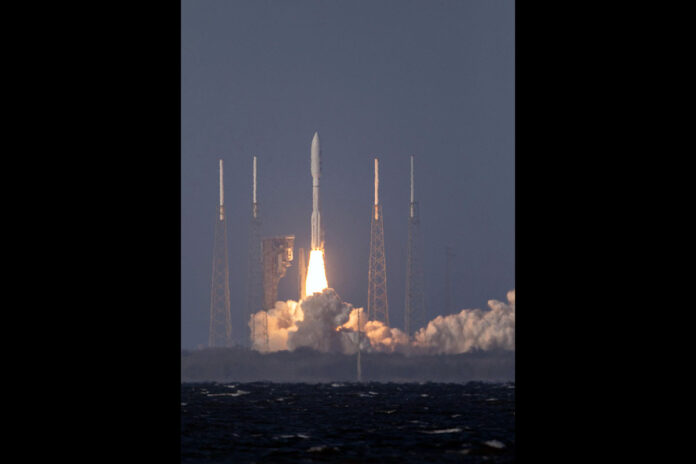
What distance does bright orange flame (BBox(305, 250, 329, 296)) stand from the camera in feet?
363

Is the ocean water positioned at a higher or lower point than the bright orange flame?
lower

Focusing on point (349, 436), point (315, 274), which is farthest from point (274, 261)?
point (349, 436)

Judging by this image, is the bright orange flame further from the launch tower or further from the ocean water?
the ocean water

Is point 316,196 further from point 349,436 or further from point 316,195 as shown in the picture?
point 349,436

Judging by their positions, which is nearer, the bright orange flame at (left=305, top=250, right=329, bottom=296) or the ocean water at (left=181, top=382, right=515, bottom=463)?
the ocean water at (left=181, top=382, right=515, bottom=463)

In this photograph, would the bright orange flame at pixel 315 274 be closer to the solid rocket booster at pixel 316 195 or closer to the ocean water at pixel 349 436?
the solid rocket booster at pixel 316 195

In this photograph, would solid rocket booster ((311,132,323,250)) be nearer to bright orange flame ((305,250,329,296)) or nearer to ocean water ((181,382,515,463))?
bright orange flame ((305,250,329,296))

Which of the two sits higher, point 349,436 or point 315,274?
point 315,274

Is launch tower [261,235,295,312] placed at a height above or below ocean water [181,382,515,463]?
above

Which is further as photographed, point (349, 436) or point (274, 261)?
point (274, 261)

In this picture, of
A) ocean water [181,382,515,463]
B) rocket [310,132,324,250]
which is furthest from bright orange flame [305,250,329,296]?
ocean water [181,382,515,463]

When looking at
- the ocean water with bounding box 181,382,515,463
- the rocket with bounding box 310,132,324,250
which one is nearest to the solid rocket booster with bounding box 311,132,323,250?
the rocket with bounding box 310,132,324,250

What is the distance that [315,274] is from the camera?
12012cm
